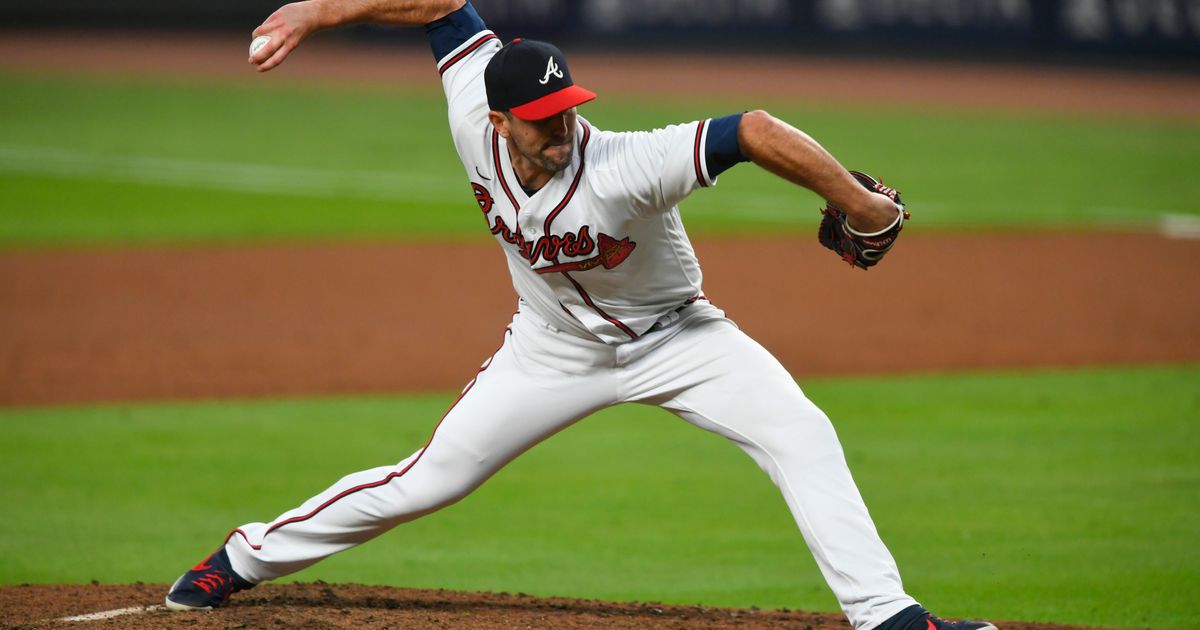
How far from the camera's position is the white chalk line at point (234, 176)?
659 inches

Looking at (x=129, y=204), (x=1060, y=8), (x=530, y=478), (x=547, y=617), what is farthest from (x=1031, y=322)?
(x=1060, y=8)

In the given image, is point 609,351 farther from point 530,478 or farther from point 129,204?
point 129,204

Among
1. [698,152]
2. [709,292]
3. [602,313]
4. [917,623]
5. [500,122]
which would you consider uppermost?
[500,122]

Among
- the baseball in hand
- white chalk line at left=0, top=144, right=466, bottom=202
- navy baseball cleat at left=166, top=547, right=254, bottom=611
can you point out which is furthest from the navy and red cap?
white chalk line at left=0, top=144, right=466, bottom=202

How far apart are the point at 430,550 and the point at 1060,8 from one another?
71.1ft

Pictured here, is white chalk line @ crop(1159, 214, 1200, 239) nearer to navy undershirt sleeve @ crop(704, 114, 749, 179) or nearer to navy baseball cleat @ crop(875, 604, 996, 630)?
navy baseball cleat @ crop(875, 604, 996, 630)

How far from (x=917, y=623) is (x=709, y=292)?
7.71 m

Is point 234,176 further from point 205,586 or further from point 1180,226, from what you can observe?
point 205,586

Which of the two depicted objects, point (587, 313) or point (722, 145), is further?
point (587, 313)

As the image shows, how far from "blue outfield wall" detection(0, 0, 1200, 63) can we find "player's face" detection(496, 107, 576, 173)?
22.2 meters

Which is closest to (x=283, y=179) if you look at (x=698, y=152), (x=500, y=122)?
(x=500, y=122)

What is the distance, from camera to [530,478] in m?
7.29

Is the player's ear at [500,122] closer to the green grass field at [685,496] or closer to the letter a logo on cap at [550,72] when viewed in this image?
the letter a logo on cap at [550,72]

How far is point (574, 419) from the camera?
15.0 ft
